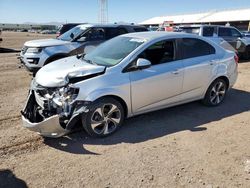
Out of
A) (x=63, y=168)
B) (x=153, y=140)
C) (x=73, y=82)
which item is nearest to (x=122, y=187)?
(x=63, y=168)

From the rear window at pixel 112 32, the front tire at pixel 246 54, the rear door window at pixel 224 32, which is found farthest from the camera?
the front tire at pixel 246 54

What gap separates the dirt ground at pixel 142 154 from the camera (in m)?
3.48

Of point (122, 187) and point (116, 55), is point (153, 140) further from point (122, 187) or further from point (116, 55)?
point (116, 55)

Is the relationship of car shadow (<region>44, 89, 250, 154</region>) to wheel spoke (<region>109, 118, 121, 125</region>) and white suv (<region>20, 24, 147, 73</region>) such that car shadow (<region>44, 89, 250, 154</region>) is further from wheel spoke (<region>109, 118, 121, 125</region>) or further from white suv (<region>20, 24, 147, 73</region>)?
white suv (<region>20, 24, 147, 73</region>)

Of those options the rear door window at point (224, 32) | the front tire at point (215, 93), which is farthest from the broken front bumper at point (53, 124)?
the rear door window at point (224, 32)

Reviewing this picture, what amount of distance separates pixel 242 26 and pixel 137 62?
178 feet

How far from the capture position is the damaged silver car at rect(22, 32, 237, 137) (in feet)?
14.2

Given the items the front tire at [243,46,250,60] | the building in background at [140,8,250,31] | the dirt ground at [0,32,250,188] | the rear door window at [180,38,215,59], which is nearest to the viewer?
the dirt ground at [0,32,250,188]

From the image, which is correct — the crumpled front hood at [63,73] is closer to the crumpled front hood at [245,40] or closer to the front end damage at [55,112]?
the front end damage at [55,112]

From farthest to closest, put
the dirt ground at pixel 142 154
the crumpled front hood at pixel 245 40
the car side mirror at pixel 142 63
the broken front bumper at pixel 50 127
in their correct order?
the crumpled front hood at pixel 245 40
the car side mirror at pixel 142 63
the broken front bumper at pixel 50 127
the dirt ground at pixel 142 154

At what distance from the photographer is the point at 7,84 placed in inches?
333

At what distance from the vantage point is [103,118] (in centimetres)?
459

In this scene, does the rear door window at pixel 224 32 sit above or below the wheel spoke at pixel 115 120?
above

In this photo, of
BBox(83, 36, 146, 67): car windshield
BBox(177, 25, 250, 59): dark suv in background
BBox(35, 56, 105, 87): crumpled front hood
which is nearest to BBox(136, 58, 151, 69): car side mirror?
BBox(83, 36, 146, 67): car windshield
